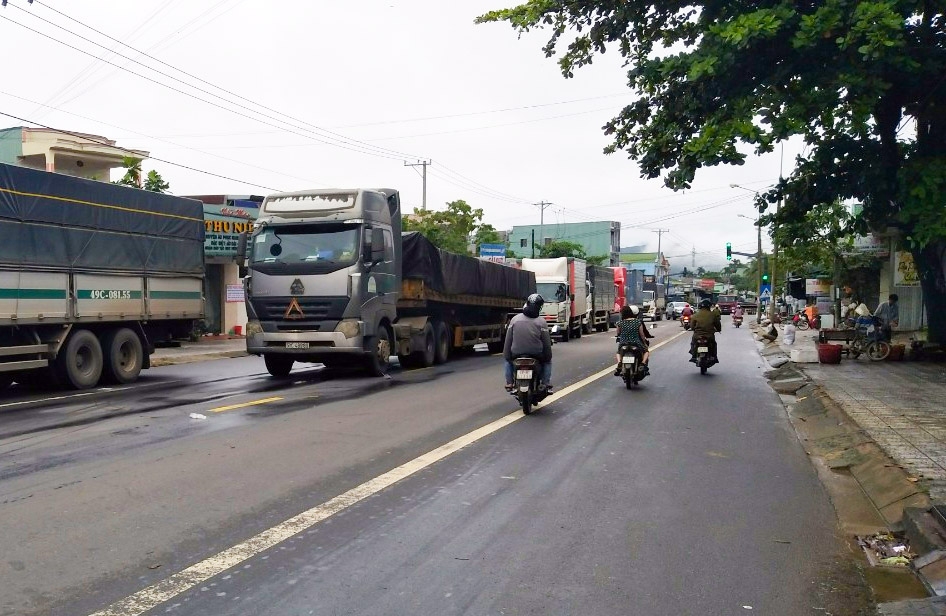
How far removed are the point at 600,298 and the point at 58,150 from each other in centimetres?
2561

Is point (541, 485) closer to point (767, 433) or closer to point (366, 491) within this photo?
point (366, 491)

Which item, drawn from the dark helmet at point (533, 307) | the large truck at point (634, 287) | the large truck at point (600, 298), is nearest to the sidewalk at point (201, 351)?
the dark helmet at point (533, 307)

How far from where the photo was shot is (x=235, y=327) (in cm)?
3381

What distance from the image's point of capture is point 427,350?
19.2 metres

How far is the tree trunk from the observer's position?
19297mm

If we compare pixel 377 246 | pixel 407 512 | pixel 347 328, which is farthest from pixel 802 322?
pixel 407 512

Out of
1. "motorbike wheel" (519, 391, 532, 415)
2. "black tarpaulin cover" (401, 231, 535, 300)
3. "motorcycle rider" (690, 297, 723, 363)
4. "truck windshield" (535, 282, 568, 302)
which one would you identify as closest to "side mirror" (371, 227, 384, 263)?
"black tarpaulin cover" (401, 231, 535, 300)

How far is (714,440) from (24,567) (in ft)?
23.9

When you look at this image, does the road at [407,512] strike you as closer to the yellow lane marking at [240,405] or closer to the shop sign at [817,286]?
the yellow lane marking at [240,405]

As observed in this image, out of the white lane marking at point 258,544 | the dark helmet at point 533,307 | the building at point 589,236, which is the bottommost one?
the white lane marking at point 258,544

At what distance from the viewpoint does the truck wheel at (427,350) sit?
19.0m

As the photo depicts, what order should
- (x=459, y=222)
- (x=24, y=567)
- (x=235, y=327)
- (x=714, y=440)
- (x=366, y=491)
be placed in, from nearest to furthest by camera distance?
(x=24, y=567) → (x=366, y=491) → (x=714, y=440) → (x=235, y=327) → (x=459, y=222)

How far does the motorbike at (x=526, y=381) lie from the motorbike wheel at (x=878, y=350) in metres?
13.1

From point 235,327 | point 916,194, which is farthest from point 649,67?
point 235,327
